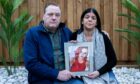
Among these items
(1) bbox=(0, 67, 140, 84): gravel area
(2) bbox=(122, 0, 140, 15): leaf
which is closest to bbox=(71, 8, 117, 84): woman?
(1) bbox=(0, 67, 140, 84): gravel area

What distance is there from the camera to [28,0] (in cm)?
787

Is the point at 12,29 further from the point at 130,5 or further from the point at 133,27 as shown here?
the point at 133,27

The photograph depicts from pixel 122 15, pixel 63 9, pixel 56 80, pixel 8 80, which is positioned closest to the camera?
pixel 56 80

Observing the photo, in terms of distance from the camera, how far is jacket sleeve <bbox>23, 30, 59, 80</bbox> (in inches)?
170

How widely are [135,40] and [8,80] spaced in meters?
2.45

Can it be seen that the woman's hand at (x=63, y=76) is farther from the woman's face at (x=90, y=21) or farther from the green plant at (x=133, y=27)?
the green plant at (x=133, y=27)

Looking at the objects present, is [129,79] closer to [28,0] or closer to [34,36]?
[28,0]

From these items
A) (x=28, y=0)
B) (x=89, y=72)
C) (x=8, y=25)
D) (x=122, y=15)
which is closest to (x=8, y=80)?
(x=8, y=25)

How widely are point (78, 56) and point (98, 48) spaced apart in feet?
0.85

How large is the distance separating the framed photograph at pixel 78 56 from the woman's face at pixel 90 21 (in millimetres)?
233

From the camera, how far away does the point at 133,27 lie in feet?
25.8

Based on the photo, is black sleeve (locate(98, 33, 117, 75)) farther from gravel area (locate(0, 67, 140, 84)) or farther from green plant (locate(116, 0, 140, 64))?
green plant (locate(116, 0, 140, 64))

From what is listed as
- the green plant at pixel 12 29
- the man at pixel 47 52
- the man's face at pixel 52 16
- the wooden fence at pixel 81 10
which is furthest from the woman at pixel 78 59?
the wooden fence at pixel 81 10

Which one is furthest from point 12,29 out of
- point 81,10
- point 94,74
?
point 94,74
